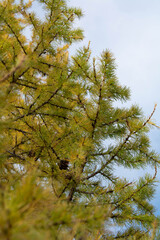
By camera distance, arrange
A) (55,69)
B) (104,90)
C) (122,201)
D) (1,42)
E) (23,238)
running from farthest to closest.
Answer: (55,69) → (1,42) → (104,90) → (122,201) → (23,238)

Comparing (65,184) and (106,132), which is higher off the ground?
(106,132)

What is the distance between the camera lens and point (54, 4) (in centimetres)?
486

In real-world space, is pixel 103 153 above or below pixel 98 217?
above

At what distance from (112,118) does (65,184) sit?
128 centimetres

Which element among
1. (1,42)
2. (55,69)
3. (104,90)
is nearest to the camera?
(104,90)

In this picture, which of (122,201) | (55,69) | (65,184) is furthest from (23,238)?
(55,69)

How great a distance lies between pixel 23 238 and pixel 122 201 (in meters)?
2.36

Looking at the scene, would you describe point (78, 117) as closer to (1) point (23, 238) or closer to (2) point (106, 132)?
(2) point (106, 132)

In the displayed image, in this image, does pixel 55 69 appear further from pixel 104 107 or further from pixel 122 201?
pixel 122 201

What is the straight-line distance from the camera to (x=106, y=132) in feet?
11.7

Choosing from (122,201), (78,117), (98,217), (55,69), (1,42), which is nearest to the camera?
(98,217)

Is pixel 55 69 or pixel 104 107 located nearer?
pixel 104 107

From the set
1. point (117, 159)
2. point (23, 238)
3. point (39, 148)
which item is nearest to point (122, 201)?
point (117, 159)

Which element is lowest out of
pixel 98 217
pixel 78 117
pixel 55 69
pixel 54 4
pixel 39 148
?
pixel 98 217
